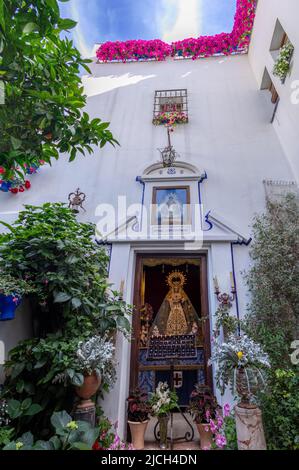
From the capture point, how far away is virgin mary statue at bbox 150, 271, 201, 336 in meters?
4.30

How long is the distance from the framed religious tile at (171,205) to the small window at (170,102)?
6.22 ft

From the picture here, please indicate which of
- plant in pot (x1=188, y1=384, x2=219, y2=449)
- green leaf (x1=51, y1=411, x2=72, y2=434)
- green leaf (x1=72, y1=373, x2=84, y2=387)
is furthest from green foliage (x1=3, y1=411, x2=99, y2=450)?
plant in pot (x1=188, y1=384, x2=219, y2=449)

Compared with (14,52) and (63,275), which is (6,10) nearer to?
(14,52)

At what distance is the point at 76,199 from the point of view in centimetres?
395

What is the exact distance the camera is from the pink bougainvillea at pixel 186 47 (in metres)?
5.69

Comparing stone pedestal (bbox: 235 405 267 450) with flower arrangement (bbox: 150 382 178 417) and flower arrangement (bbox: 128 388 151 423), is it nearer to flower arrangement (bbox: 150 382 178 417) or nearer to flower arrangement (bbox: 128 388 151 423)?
flower arrangement (bbox: 150 382 178 417)

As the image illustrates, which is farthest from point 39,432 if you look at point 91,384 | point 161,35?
point 161,35

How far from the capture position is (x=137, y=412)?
2.55 meters

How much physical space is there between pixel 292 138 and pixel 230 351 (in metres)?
3.41

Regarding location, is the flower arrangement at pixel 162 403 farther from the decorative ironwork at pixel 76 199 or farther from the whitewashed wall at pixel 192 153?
the decorative ironwork at pixel 76 199

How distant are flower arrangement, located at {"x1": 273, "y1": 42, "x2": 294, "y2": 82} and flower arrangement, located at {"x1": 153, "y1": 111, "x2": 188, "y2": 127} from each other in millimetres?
1640

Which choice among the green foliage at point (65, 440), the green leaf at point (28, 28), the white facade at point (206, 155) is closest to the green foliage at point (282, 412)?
the white facade at point (206, 155)

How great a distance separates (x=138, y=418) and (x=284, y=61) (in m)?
5.26

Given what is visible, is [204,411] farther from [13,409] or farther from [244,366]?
[13,409]
